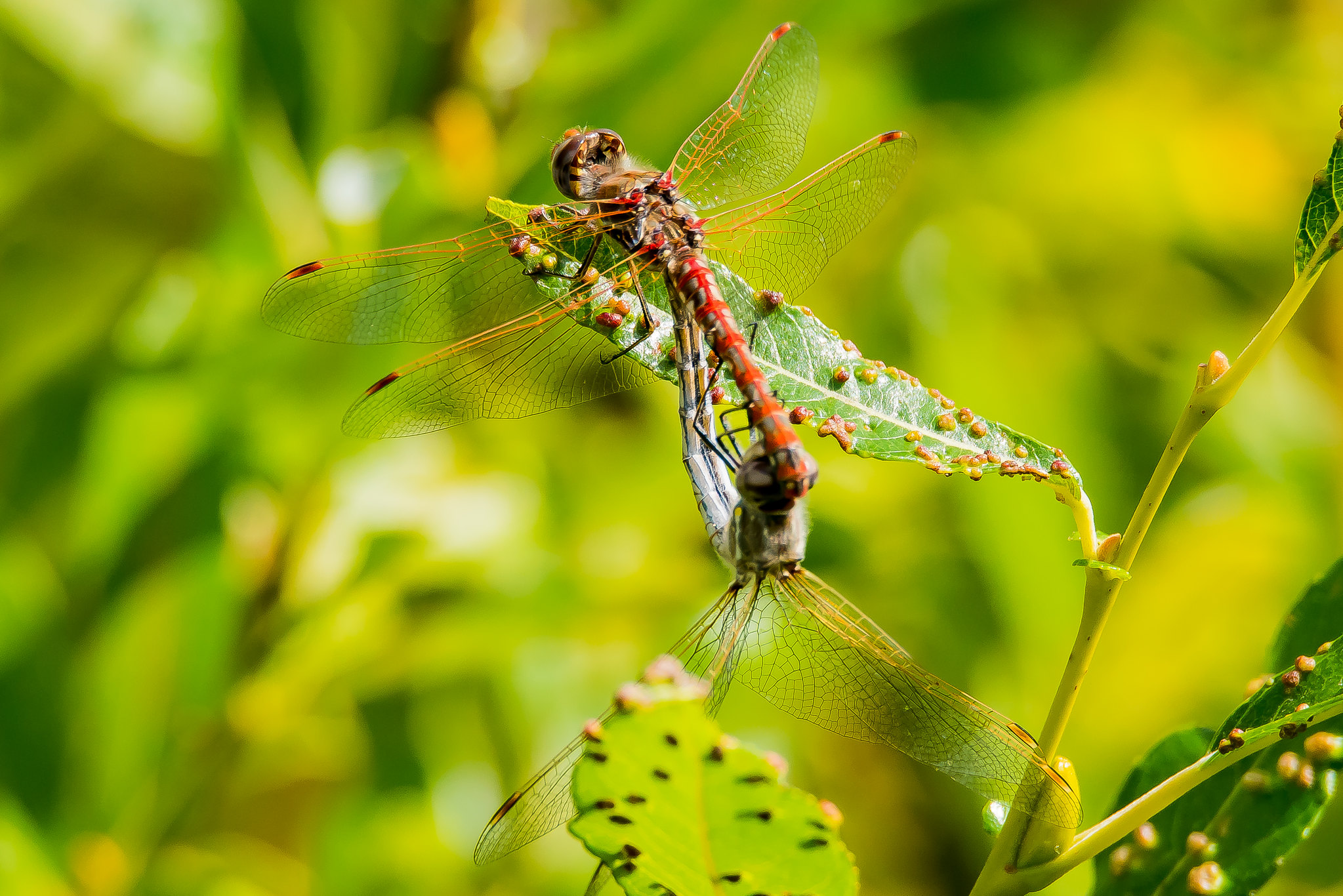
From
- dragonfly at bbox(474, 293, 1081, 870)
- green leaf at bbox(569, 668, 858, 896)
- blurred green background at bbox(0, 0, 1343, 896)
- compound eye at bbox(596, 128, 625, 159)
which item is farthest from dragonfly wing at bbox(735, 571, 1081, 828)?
blurred green background at bbox(0, 0, 1343, 896)

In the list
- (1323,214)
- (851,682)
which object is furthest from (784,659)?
(1323,214)

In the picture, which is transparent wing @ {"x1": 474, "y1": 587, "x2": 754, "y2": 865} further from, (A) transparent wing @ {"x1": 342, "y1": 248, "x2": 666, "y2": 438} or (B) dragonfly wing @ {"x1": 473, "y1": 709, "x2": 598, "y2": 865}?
(A) transparent wing @ {"x1": 342, "y1": 248, "x2": 666, "y2": 438}

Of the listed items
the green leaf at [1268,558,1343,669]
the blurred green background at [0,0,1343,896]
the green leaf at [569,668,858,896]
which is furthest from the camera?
the blurred green background at [0,0,1343,896]

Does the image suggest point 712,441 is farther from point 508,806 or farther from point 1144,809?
point 1144,809

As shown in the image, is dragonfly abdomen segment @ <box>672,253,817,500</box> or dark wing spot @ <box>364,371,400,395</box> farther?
dark wing spot @ <box>364,371,400,395</box>

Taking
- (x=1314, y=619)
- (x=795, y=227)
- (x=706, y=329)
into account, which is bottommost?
(x=1314, y=619)

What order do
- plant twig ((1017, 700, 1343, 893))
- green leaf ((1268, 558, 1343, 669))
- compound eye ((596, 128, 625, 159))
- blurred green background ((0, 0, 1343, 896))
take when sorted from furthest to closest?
1. blurred green background ((0, 0, 1343, 896))
2. compound eye ((596, 128, 625, 159))
3. green leaf ((1268, 558, 1343, 669))
4. plant twig ((1017, 700, 1343, 893))

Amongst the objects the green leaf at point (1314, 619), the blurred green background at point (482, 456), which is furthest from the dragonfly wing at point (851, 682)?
the blurred green background at point (482, 456)
